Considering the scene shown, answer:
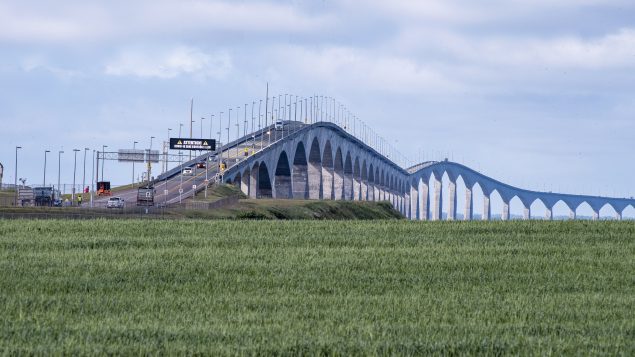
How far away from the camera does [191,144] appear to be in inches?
6644

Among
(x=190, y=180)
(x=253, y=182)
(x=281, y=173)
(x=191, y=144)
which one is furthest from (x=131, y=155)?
(x=281, y=173)

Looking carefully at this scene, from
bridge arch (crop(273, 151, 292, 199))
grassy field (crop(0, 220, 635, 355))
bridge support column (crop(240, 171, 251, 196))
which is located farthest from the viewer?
bridge arch (crop(273, 151, 292, 199))

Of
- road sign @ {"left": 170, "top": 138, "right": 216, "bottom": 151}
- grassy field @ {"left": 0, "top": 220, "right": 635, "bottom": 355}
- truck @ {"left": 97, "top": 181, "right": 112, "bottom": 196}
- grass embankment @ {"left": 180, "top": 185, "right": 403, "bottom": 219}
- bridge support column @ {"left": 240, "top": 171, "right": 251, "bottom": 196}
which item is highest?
road sign @ {"left": 170, "top": 138, "right": 216, "bottom": 151}

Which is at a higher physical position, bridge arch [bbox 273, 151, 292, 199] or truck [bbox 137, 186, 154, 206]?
bridge arch [bbox 273, 151, 292, 199]

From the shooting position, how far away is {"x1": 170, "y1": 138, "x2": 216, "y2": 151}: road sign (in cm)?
16812

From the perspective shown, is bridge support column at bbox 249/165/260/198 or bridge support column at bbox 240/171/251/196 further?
bridge support column at bbox 249/165/260/198

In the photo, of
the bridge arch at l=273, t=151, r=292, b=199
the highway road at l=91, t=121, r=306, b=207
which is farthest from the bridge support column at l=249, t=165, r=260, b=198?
the bridge arch at l=273, t=151, r=292, b=199

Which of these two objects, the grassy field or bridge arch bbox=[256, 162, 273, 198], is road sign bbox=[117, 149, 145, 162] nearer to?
bridge arch bbox=[256, 162, 273, 198]

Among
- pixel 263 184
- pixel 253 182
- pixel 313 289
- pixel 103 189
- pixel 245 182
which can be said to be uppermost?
pixel 263 184

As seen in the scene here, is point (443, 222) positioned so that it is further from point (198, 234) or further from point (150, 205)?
point (150, 205)

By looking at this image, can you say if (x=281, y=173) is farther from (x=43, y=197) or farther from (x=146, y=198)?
(x=43, y=197)

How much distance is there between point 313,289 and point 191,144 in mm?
145971

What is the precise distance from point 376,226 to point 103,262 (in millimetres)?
14833

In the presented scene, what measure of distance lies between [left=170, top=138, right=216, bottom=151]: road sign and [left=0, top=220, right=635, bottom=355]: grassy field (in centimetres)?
12753
